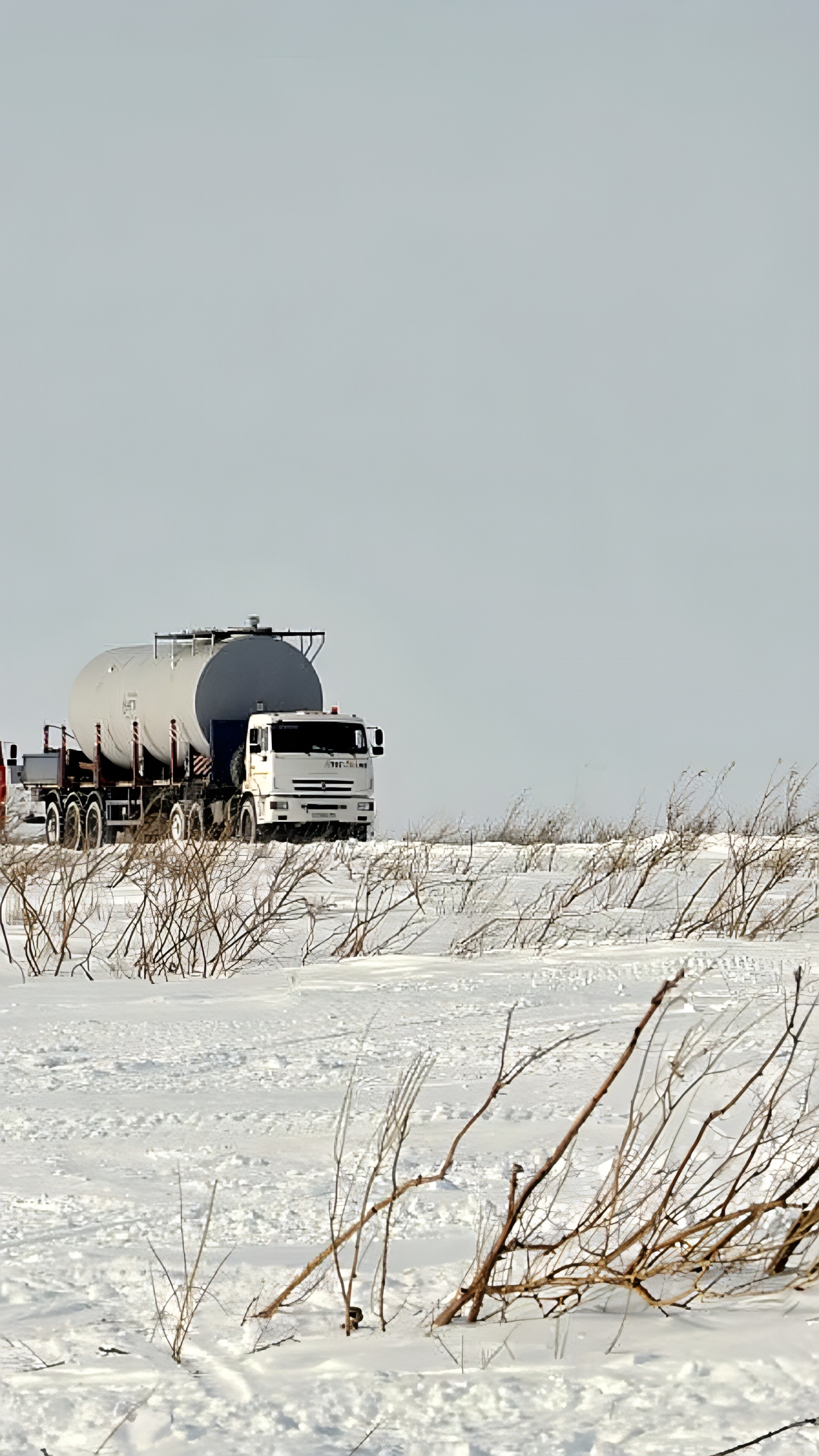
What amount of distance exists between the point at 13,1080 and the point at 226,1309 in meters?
2.24

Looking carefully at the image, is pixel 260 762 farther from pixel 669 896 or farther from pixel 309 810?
pixel 669 896

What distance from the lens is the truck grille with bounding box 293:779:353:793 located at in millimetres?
24391

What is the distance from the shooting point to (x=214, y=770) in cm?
2598

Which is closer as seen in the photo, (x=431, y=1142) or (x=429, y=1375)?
(x=429, y=1375)

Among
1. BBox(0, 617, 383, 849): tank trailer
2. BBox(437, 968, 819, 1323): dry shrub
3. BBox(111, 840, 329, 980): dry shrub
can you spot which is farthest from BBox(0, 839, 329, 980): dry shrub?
BBox(0, 617, 383, 849): tank trailer

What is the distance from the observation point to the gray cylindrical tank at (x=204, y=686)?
25.9 meters

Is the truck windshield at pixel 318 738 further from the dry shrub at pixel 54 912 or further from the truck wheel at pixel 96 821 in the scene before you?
the dry shrub at pixel 54 912

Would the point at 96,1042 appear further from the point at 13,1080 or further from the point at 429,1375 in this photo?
the point at 429,1375

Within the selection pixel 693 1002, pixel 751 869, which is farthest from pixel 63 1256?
pixel 751 869

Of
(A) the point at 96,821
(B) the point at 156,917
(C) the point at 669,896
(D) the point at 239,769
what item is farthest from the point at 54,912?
(A) the point at 96,821

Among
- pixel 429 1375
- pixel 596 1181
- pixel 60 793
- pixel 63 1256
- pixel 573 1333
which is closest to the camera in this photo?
pixel 429 1375

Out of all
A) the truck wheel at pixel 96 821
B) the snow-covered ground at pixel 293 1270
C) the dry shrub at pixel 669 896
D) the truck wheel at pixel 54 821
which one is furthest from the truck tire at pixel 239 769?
the snow-covered ground at pixel 293 1270

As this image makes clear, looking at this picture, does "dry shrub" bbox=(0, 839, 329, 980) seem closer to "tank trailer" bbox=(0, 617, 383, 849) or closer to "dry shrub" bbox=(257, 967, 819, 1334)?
"dry shrub" bbox=(257, 967, 819, 1334)

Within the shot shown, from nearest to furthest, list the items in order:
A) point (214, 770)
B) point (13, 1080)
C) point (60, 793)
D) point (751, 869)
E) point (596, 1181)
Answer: point (596, 1181) → point (13, 1080) → point (751, 869) → point (214, 770) → point (60, 793)
